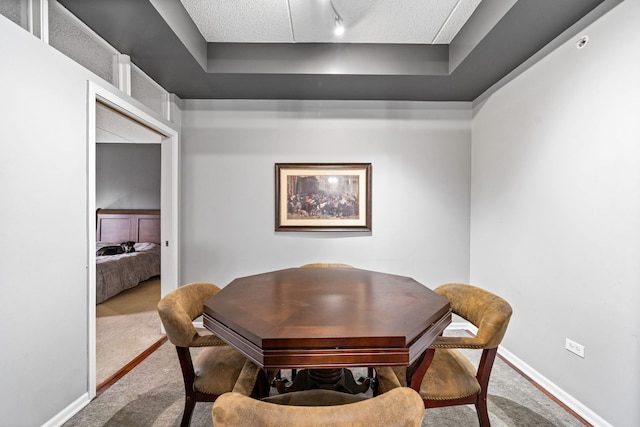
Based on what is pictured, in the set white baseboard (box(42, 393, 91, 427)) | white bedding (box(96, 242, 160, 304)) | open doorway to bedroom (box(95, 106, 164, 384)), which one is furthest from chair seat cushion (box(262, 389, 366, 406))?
white bedding (box(96, 242, 160, 304))

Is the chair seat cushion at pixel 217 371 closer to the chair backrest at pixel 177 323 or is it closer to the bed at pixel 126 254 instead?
the chair backrest at pixel 177 323

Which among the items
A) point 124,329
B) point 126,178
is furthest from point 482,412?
point 126,178

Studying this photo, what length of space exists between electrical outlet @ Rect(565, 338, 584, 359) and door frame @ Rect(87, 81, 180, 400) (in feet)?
11.0

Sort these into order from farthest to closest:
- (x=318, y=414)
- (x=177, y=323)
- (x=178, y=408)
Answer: (x=178, y=408)
(x=177, y=323)
(x=318, y=414)

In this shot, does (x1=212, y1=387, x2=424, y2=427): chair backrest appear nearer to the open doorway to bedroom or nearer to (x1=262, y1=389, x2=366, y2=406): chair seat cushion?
(x1=262, y1=389, x2=366, y2=406): chair seat cushion

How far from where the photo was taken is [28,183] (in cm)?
163

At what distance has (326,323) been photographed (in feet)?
3.88

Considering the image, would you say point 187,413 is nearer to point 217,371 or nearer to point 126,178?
point 217,371

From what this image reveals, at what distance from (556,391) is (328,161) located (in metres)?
2.81

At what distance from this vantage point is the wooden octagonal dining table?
104 centimetres

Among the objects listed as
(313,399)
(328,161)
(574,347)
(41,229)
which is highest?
(328,161)

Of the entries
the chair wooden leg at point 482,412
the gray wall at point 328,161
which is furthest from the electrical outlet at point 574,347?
the gray wall at point 328,161

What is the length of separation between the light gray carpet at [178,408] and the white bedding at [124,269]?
2.27m

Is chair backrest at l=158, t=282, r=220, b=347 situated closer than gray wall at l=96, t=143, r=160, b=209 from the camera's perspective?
Yes
